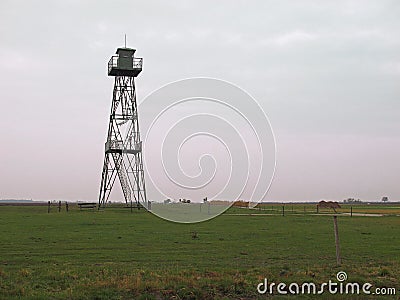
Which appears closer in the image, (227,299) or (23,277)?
(227,299)

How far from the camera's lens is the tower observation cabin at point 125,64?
83.8 metres

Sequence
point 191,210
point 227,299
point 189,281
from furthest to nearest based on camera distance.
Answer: point 191,210 < point 189,281 < point 227,299

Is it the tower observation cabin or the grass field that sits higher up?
the tower observation cabin

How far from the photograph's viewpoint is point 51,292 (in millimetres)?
14102

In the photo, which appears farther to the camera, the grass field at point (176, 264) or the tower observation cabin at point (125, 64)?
the tower observation cabin at point (125, 64)

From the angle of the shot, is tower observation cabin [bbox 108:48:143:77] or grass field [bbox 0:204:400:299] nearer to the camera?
grass field [bbox 0:204:400:299]

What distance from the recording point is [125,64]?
83.9 metres

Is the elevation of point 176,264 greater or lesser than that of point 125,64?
lesser

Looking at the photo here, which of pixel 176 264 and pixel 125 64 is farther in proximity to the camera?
pixel 125 64

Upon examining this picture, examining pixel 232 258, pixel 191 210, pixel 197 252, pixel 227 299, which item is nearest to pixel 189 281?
pixel 227 299

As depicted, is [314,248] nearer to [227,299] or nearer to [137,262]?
[137,262]

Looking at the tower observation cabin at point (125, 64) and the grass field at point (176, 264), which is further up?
the tower observation cabin at point (125, 64)

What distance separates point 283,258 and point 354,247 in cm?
649

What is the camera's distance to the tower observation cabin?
83812mm
